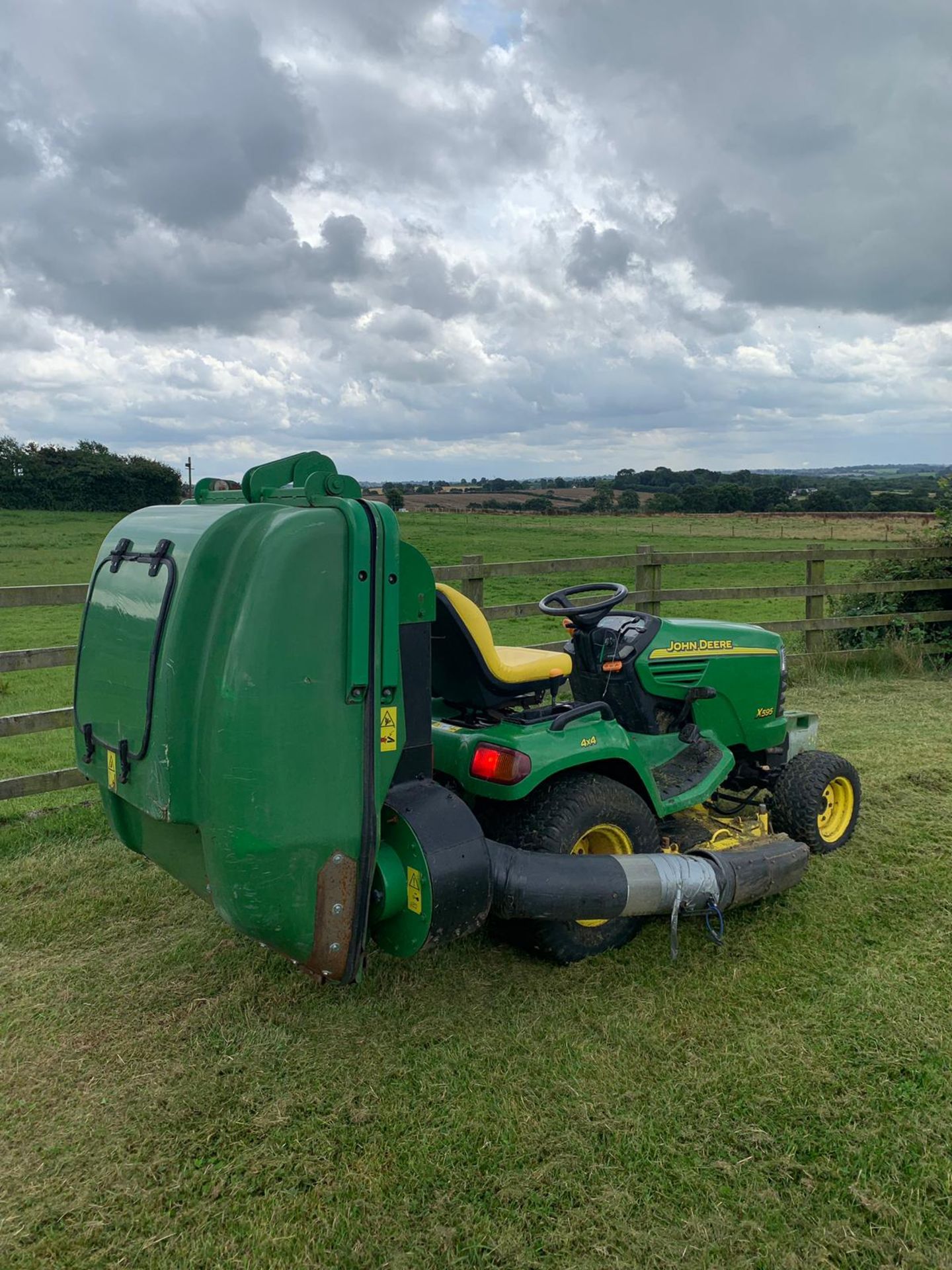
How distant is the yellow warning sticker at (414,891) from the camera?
2672 mm

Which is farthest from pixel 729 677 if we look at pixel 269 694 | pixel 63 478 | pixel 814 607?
pixel 63 478

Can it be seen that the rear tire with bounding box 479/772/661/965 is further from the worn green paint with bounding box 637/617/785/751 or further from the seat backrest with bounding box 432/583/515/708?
the worn green paint with bounding box 637/617/785/751

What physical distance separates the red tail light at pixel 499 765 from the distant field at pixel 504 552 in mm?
3433

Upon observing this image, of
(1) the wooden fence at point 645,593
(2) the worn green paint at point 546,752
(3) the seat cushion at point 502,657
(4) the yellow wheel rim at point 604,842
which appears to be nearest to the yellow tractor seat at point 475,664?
(3) the seat cushion at point 502,657

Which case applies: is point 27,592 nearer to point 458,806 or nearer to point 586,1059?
point 458,806

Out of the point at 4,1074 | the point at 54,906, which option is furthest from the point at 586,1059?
the point at 54,906

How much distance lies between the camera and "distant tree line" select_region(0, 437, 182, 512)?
35375mm

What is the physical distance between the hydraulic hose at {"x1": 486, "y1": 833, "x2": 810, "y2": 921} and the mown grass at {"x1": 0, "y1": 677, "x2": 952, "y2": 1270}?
0.29 m

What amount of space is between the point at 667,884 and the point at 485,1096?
96 cm

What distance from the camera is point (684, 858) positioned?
3.32m

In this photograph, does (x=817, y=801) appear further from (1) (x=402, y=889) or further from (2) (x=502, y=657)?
(1) (x=402, y=889)

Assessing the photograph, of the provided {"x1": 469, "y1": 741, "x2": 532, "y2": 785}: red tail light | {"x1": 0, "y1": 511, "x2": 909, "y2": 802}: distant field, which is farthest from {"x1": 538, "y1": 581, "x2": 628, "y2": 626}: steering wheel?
{"x1": 0, "y1": 511, "x2": 909, "y2": 802}: distant field

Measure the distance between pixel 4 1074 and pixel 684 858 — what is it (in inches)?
92.0

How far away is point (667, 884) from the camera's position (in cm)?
320
